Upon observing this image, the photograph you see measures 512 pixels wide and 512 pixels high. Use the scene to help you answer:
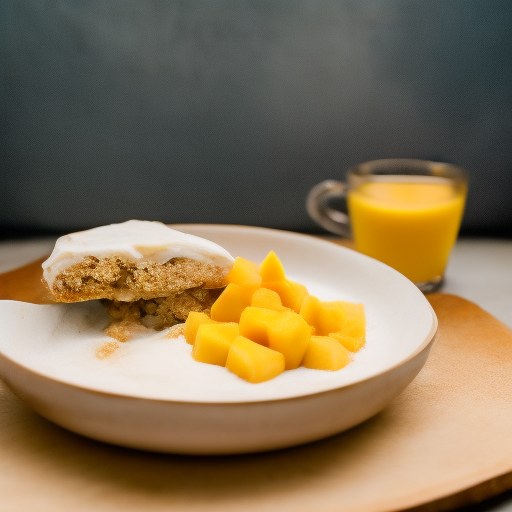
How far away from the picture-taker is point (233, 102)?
201 centimetres

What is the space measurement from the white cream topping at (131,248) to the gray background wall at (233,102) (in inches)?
33.5

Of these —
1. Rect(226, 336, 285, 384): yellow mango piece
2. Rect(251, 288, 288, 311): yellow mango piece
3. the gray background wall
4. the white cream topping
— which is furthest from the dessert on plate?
the gray background wall

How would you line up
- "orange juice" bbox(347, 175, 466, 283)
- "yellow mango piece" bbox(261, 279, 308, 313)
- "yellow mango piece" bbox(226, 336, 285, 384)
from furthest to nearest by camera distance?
"orange juice" bbox(347, 175, 466, 283), "yellow mango piece" bbox(261, 279, 308, 313), "yellow mango piece" bbox(226, 336, 285, 384)

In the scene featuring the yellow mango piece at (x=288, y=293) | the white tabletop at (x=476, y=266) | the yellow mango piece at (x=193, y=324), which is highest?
the yellow mango piece at (x=288, y=293)

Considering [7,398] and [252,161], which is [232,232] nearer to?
[252,161]

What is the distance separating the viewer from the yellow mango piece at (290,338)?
1.01 metres

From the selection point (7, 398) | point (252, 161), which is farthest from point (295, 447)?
point (252, 161)

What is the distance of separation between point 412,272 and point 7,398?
1.06m

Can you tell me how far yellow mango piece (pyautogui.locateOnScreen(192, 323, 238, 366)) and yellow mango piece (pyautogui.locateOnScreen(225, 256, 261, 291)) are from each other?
0.50 feet

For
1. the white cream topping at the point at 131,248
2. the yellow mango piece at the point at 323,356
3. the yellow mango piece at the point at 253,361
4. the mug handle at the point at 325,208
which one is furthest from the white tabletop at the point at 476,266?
the yellow mango piece at the point at 253,361

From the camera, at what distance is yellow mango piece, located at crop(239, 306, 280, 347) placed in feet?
3.43

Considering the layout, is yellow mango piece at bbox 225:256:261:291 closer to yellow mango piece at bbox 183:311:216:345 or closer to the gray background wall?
yellow mango piece at bbox 183:311:216:345

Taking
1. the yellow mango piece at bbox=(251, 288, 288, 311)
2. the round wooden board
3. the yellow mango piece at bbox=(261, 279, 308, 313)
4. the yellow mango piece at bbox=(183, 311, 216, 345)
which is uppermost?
the yellow mango piece at bbox=(251, 288, 288, 311)

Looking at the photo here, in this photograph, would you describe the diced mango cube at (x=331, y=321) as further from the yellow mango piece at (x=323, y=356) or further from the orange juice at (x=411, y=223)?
the orange juice at (x=411, y=223)
